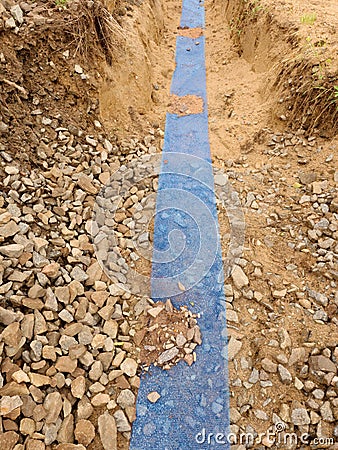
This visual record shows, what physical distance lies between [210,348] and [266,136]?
7.20 feet

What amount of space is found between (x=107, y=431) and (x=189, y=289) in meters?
1.05

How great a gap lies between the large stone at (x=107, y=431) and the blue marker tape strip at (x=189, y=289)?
119mm

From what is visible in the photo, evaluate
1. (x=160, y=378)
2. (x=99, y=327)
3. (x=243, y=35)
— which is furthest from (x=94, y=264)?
(x=243, y=35)

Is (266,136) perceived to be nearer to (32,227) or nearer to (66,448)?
(32,227)

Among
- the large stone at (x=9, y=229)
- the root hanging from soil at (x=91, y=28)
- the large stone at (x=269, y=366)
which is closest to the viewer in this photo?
the large stone at (x=269, y=366)

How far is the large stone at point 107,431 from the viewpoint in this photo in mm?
2012

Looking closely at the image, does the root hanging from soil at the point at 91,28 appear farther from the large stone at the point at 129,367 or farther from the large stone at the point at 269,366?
the large stone at the point at 269,366

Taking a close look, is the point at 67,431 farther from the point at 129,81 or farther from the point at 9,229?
the point at 129,81

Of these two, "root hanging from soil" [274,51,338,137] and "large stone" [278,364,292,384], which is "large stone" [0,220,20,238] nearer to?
"large stone" [278,364,292,384]

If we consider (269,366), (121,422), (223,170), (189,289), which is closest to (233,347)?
(269,366)

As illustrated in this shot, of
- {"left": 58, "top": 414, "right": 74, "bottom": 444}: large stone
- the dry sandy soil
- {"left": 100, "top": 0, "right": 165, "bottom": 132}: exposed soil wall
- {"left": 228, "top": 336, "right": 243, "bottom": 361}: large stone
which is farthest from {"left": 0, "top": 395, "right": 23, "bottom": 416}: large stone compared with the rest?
{"left": 100, "top": 0, "right": 165, "bottom": 132}: exposed soil wall

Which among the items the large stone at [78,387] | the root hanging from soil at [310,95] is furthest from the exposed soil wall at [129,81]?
the large stone at [78,387]

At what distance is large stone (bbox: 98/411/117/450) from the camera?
6.60 ft

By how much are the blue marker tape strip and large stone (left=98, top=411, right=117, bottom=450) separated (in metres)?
0.12
